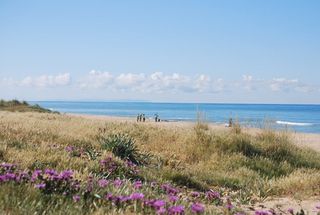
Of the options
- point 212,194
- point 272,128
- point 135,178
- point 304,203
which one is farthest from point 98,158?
point 272,128

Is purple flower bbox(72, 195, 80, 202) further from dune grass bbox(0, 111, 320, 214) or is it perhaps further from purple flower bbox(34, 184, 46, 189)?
purple flower bbox(34, 184, 46, 189)

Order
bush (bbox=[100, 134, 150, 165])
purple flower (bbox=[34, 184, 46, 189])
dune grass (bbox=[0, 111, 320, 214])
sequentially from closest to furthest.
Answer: purple flower (bbox=[34, 184, 46, 189])
dune grass (bbox=[0, 111, 320, 214])
bush (bbox=[100, 134, 150, 165])

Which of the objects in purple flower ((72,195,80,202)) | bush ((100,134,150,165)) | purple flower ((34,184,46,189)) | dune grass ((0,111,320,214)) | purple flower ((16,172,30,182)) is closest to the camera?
purple flower ((72,195,80,202))

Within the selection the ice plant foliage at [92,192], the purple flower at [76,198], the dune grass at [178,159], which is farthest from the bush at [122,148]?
the purple flower at [76,198]

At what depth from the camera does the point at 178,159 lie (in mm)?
12883

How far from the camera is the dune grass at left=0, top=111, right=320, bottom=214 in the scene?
24.1 ft

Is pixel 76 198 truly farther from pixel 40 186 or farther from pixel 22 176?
pixel 22 176

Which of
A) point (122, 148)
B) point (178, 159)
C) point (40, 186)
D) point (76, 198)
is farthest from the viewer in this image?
point (178, 159)

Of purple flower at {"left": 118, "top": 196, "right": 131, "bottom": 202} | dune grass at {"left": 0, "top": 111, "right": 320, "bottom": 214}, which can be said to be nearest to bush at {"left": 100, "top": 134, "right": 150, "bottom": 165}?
dune grass at {"left": 0, "top": 111, "right": 320, "bottom": 214}

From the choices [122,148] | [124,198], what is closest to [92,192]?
[124,198]

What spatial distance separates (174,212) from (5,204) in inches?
53.5

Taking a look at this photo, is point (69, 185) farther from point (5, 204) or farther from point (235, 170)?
point (235, 170)

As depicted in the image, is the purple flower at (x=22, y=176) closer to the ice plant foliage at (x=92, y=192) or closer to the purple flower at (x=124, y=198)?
the ice plant foliage at (x=92, y=192)

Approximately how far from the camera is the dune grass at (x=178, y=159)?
7.35m
